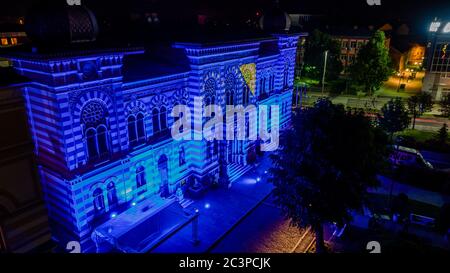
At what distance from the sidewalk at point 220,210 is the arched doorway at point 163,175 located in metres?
2.31

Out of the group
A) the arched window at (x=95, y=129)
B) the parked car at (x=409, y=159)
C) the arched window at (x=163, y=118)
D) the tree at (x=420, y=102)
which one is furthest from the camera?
the tree at (x=420, y=102)

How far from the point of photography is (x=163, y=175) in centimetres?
2709

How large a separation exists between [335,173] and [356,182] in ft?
5.21

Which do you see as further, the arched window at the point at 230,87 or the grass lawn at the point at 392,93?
the grass lawn at the point at 392,93

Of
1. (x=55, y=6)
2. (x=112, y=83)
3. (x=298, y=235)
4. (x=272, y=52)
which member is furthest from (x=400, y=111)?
(x=55, y=6)

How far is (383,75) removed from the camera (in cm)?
5819

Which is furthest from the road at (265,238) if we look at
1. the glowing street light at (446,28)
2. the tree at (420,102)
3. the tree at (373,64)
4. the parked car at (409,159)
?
the glowing street light at (446,28)

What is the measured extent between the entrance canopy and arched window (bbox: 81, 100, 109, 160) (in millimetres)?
4471

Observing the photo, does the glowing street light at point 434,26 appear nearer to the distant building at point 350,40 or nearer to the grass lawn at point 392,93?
the grass lawn at point 392,93

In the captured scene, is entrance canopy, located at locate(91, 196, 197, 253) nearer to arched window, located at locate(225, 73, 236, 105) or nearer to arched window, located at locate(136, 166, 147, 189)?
arched window, located at locate(136, 166, 147, 189)

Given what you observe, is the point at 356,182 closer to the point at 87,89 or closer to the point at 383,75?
the point at 87,89

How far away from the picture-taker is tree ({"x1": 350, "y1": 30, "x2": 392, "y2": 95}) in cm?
5753

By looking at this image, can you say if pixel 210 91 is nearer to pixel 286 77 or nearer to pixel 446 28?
pixel 286 77

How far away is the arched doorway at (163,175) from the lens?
26672 millimetres
